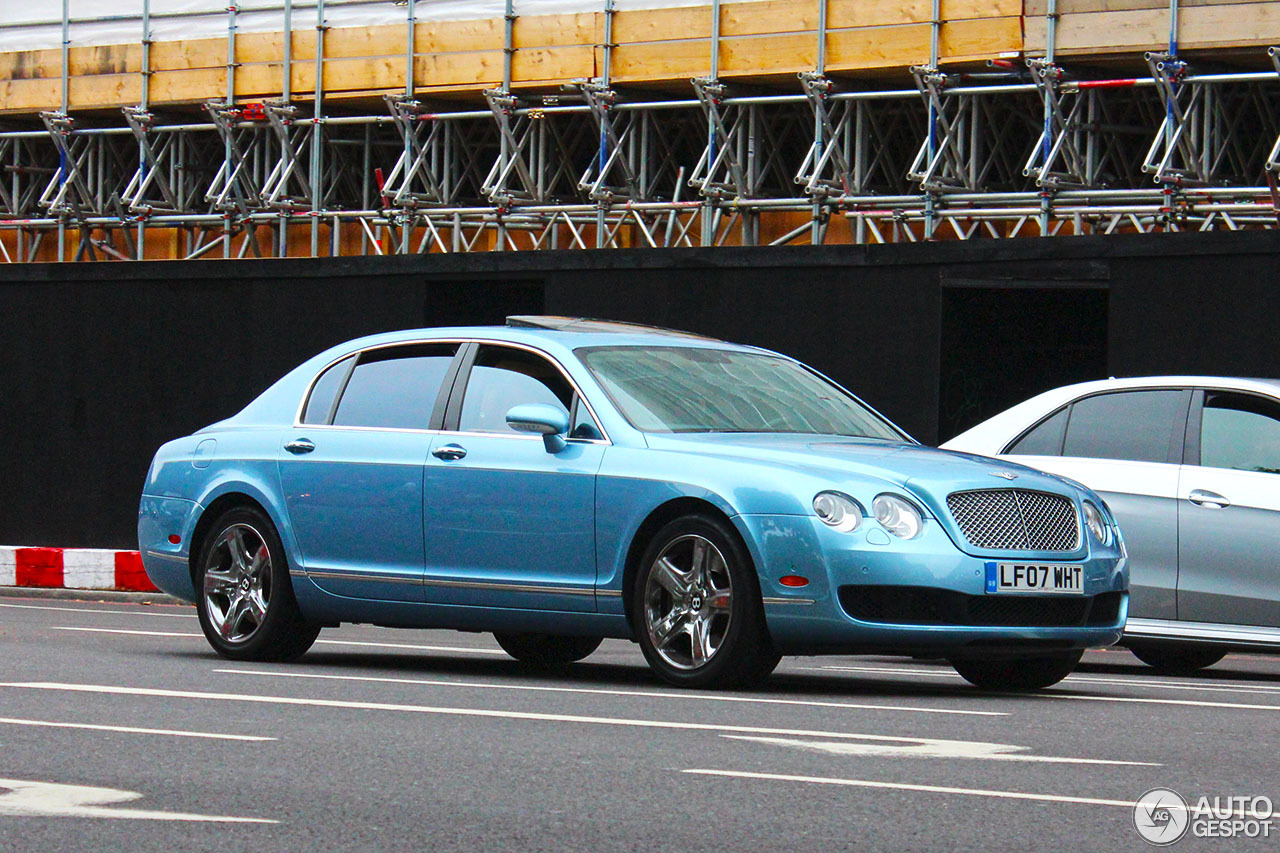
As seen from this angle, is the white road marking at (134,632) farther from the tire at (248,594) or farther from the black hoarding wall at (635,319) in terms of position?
the black hoarding wall at (635,319)

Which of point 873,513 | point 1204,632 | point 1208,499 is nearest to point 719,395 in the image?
point 873,513

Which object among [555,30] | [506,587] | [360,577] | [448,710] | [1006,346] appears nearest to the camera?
[448,710]

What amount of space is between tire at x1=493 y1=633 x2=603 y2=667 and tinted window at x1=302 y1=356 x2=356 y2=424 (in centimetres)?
137

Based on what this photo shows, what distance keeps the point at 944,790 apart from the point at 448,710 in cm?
258

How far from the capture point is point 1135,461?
11492 millimetres

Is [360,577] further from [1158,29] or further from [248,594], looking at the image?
[1158,29]

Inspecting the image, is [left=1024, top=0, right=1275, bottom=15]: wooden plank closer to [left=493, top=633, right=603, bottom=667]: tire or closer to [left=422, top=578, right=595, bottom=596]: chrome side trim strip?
[left=493, top=633, right=603, bottom=667]: tire

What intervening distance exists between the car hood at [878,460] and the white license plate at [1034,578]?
329 millimetres

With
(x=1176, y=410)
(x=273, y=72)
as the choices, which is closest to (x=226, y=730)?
(x=1176, y=410)

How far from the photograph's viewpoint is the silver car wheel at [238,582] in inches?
428

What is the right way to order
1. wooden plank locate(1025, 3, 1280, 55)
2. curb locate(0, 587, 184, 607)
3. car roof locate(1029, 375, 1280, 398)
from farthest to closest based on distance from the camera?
wooden plank locate(1025, 3, 1280, 55) → curb locate(0, 587, 184, 607) → car roof locate(1029, 375, 1280, 398)

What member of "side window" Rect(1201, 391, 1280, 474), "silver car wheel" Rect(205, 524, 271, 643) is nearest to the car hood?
"side window" Rect(1201, 391, 1280, 474)

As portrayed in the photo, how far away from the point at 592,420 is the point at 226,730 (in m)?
2.77

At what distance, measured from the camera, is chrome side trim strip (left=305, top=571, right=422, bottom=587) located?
10.3 meters
